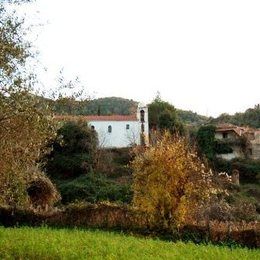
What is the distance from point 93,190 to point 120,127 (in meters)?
31.6

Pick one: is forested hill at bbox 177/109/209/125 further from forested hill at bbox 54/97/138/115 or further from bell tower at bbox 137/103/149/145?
bell tower at bbox 137/103/149/145

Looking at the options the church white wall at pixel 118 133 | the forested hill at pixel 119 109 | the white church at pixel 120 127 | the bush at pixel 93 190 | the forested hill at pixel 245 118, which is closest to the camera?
the bush at pixel 93 190

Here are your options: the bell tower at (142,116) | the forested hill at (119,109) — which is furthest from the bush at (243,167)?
the forested hill at (119,109)

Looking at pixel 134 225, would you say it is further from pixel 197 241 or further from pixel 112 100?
pixel 112 100

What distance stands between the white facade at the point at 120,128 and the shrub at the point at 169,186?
55.2 metres

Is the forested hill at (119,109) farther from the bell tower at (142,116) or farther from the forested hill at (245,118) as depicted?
the bell tower at (142,116)

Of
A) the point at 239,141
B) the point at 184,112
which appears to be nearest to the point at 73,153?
the point at 239,141

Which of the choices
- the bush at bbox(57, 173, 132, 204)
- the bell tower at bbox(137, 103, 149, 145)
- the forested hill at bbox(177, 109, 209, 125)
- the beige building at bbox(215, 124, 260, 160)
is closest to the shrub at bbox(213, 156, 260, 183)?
the beige building at bbox(215, 124, 260, 160)

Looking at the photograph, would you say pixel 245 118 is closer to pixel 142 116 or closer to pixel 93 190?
pixel 142 116

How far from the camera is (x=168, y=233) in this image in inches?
1134

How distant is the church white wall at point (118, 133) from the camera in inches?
3428

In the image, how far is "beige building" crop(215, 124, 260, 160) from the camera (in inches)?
3258

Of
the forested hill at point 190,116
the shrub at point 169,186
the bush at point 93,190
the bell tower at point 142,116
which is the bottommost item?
the bush at point 93,190

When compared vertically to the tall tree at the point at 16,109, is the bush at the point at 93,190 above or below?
below
